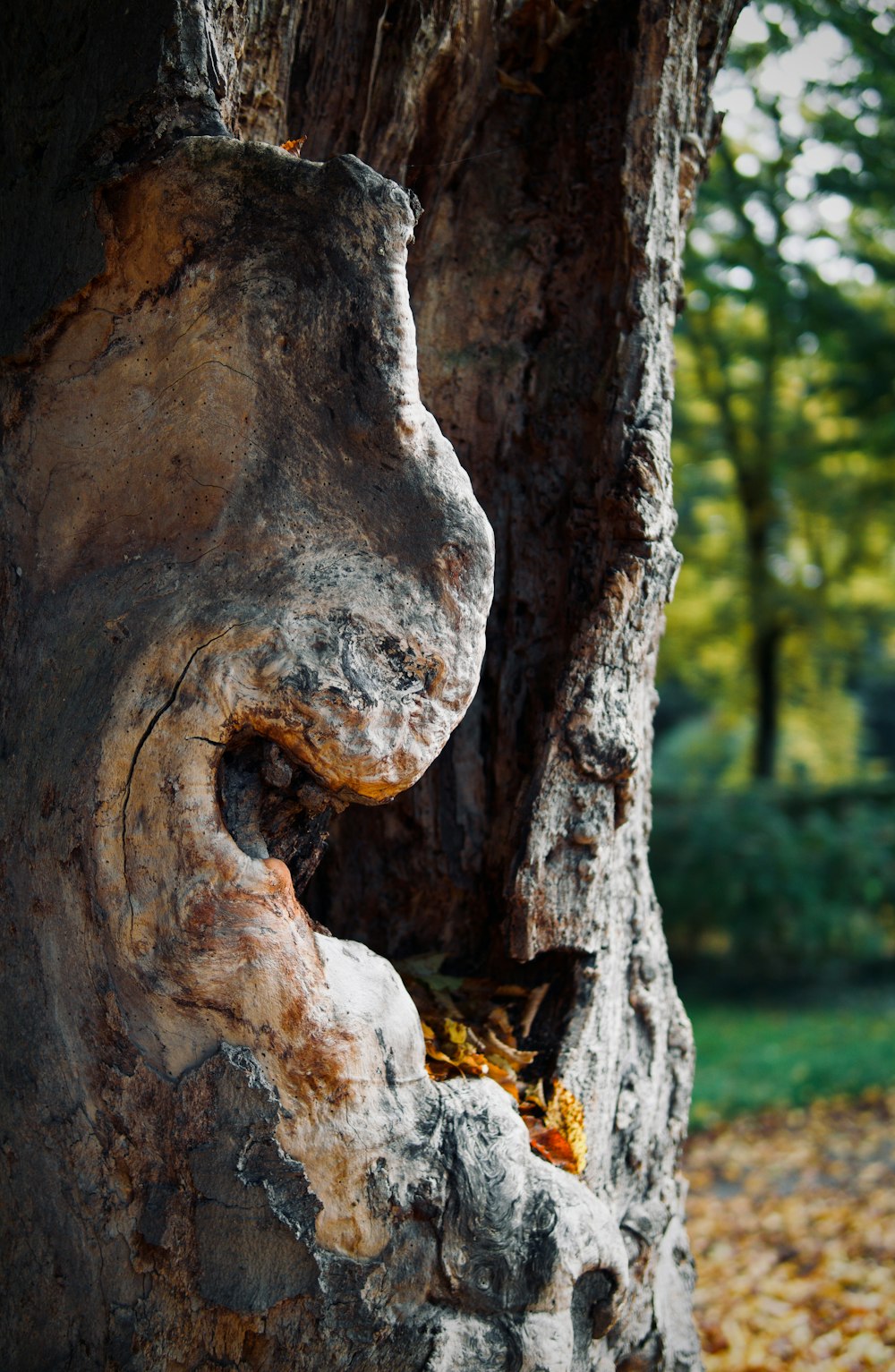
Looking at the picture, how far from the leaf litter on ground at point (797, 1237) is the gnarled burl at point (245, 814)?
244 centimetres

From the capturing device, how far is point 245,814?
1.92 m

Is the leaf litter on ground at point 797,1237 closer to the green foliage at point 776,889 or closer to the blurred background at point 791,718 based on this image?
the blurred background at point 791,718

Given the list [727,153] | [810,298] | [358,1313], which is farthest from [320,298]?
[727,153]

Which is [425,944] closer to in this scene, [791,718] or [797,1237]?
[797,1237]


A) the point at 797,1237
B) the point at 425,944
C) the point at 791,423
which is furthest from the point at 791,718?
the point at 425,944

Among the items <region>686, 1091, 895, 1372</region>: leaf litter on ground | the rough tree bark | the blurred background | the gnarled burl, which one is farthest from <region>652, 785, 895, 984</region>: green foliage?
the gnarled burl

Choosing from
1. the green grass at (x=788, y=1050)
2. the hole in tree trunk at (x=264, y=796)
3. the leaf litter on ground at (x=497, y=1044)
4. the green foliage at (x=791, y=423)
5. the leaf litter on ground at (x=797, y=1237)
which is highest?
the green foliage at (x=791, y=423)

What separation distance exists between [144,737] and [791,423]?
401 inches

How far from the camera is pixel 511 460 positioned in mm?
2828

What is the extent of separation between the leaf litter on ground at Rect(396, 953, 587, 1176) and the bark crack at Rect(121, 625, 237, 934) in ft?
2.64

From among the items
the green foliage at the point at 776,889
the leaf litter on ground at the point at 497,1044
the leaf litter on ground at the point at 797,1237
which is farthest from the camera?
the green foliage at the point at 776,889

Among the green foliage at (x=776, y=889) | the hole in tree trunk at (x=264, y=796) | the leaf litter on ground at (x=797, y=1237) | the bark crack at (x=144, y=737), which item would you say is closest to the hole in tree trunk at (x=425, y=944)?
the hole in tree trunk at (x=264, y=796)

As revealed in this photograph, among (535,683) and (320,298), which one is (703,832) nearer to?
(535,683)

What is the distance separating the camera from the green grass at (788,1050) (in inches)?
271
